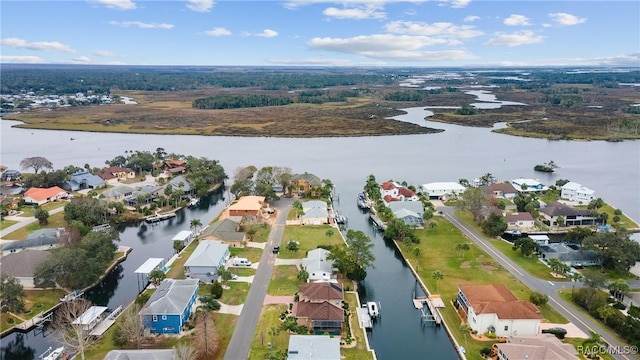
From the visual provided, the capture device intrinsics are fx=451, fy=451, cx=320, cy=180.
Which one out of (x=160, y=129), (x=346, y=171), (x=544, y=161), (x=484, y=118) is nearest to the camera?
(x=346, y=171)

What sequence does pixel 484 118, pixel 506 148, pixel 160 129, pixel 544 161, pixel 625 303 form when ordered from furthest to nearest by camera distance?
pixel 484 118, pixel 160 129, pixel 506 148, pixel 544 161, pixel 625 303

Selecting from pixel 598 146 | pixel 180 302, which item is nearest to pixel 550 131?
pixel 598 146

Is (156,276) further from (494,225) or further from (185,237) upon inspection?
(494,225)

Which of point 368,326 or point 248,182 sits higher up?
point 248,182

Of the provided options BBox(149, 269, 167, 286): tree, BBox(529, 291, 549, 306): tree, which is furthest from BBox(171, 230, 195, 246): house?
BBox(529, 291, 549, 306): tree

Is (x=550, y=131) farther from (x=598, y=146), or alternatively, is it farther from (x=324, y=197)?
(x=324, y=197)

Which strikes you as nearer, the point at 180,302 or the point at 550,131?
the point at 180,302
